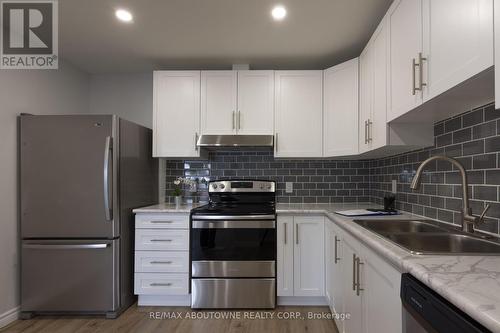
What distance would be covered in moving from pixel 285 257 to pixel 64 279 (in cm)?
186

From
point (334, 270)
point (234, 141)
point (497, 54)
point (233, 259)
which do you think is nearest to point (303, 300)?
point (334, 270)

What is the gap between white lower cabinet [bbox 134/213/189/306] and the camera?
2.54 m

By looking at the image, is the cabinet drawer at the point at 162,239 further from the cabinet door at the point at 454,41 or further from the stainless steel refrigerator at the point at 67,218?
the cabinet door at the point at 454,41

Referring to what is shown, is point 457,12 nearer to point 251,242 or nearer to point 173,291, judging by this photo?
point 251,242

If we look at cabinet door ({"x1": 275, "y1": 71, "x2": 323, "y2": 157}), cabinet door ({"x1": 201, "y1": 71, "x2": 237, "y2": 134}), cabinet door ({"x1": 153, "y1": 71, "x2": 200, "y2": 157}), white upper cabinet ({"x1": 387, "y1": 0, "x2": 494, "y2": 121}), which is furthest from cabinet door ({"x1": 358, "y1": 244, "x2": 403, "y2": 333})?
cabinet door ({"x1": 153, "y1": 71, "x2": 200, "y2": 157})

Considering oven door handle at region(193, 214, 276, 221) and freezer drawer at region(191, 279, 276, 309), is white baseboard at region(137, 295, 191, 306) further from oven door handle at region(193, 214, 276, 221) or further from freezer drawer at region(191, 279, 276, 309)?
oven door handle at region(193, 214, 276, 221)

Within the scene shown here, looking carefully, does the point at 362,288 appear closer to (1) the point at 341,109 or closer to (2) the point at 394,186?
(2) the point at 394,186

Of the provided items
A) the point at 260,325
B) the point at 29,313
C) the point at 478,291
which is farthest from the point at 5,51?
the point at 478,291

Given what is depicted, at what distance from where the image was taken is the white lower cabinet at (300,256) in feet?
8.34

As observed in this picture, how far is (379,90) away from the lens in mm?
1976

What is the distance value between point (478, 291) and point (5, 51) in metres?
3.27

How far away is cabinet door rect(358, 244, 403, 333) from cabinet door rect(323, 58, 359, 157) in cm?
136

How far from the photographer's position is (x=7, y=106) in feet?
7.58

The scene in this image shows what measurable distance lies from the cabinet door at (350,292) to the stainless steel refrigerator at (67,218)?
5.92 ft
